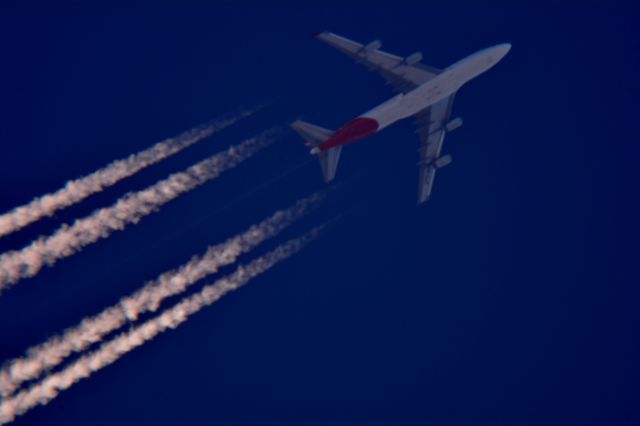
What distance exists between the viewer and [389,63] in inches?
1805

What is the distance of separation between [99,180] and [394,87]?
66.8 feet

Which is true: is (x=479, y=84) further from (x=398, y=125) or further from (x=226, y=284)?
(x=226, y=284)

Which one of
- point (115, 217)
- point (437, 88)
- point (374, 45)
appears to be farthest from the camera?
point (437, 88)

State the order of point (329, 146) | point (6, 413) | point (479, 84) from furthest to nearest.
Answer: point (479, 84) < point (329, 146) < point (6, 413)

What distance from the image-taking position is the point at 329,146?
45.7m

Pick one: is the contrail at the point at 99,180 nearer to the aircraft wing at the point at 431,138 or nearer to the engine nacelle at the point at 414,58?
the engine nacelle at the point at 414,58

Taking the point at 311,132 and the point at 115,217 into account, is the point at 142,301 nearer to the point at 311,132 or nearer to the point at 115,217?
the point at 115,217

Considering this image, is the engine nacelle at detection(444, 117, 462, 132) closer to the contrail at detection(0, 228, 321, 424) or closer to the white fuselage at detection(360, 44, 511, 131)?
the white fuselage at detection(360, 44, 511, 131)

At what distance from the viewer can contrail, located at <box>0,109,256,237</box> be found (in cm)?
4325

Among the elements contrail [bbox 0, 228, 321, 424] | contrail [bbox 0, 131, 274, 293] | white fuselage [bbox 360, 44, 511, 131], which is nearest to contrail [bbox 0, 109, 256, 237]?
contrail [bbox 0, 131, 274, 293]

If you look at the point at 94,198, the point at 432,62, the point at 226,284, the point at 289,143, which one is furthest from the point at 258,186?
the point at 432,62

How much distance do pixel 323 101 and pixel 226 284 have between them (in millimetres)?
14179

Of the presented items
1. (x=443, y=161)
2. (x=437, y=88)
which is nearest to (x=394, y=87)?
(x=437, y=88)

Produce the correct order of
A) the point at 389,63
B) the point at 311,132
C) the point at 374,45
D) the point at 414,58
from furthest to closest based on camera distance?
the point at 311,132
the point at 389,63
the point at 414,58
the point at 374,45
